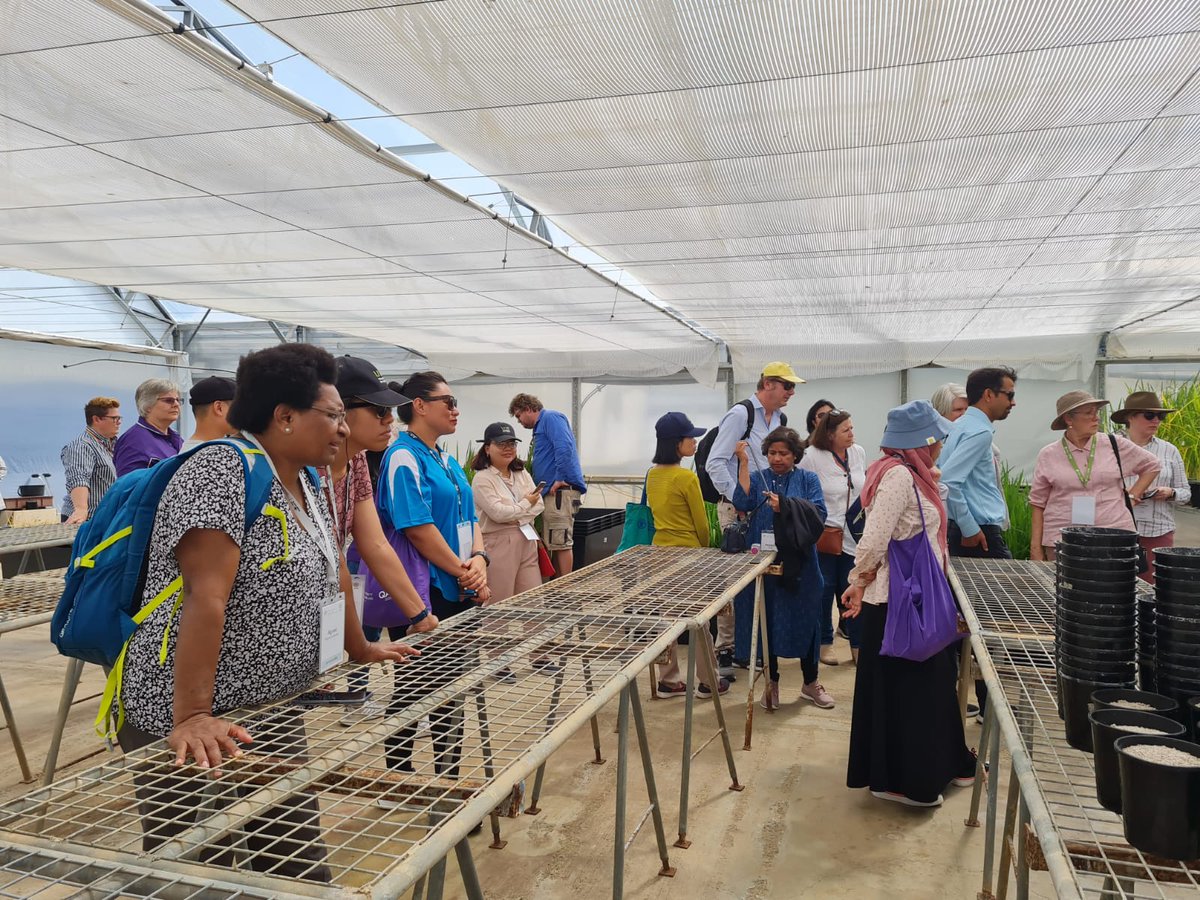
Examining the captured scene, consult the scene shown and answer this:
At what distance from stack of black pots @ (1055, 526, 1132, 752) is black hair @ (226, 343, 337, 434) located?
148 cm

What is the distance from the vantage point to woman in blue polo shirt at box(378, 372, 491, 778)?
261 centimetres

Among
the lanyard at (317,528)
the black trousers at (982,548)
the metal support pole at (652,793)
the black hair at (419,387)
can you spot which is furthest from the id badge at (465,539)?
the black trousers at (982,548)

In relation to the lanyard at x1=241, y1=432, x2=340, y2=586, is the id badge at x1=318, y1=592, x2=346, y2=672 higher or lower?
lower

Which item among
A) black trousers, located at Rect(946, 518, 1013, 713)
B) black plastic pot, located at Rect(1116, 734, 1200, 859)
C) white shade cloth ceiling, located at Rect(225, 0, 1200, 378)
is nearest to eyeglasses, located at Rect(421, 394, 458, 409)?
white shade cloth ceiling, located at Rect(225, 0, 1200, 378)

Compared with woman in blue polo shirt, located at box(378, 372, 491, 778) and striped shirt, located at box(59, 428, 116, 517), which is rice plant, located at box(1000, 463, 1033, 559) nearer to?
woman in blue polo shirt, located at box(378, 372, 491, 778)

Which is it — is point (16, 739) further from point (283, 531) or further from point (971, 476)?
point (971, 476)

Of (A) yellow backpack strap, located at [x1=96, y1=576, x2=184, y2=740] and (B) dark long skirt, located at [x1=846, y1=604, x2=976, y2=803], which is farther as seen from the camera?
(B) dark long skirt, located at [x1=846, y1=604, x2=976, y2=803]

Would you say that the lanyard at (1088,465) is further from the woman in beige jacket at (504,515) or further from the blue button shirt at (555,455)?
the blue button shirt at (555,455)

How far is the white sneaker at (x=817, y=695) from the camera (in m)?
4.18

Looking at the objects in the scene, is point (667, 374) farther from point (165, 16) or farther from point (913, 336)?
point (165, 16)

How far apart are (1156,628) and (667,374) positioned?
911 cm

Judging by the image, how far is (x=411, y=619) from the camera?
2332 mm

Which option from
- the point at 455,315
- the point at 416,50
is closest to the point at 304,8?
the point at 416,50

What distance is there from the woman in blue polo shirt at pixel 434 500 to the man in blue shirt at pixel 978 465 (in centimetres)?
229
